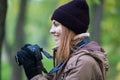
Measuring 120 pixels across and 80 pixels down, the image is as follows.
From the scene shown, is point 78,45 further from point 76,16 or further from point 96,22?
point 96,22

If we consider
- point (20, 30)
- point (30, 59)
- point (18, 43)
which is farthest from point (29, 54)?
point (20, 30)

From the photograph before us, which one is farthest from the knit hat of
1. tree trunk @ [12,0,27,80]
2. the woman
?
tree trunk @ [12,0,27,80]

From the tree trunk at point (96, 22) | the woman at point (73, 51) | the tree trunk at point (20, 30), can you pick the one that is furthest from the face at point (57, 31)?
the tree trunk at point (20, 30)

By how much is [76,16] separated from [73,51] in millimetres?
362

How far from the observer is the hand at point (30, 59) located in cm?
552

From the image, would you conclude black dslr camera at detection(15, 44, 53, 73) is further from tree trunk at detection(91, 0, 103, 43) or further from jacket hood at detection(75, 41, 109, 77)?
tree trunk at detection(91, 0, 103, 43)

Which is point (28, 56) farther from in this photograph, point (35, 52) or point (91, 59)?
point (91, 59)

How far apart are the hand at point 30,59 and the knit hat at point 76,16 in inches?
14.8

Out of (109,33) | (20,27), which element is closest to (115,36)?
(109,33)

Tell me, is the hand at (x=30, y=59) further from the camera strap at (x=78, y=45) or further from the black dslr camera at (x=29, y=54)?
the camera strap at (x=78, y=45)

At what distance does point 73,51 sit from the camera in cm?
545

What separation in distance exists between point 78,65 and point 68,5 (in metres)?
0.67

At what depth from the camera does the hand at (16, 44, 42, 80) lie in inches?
217

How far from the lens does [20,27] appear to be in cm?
1426
